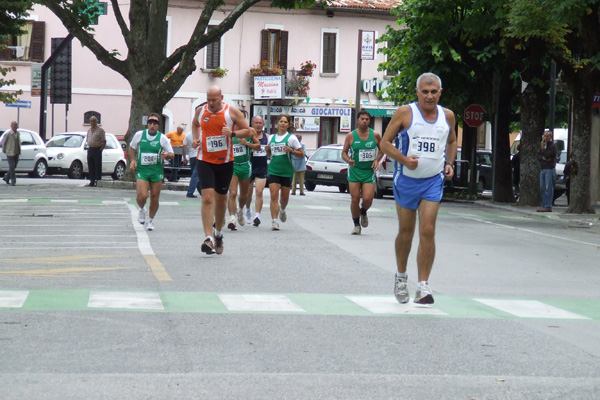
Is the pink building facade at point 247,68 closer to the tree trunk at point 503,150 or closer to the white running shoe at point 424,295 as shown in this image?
the tree trunk at point 503,150

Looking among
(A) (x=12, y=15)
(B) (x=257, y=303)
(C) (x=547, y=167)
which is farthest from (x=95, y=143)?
(B) (x=257, y=303)

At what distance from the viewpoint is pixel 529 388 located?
621 cm

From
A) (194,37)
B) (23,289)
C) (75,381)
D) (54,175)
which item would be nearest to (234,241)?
(23,289)

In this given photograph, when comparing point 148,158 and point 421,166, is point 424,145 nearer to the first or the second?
point 421,166

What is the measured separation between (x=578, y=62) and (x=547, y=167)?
2.49m

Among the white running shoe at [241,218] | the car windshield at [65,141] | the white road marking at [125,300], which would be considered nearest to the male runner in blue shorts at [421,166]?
the white road marking at [125,300]

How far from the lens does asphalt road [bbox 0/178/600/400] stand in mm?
6199

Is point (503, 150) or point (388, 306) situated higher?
point (503, 150)

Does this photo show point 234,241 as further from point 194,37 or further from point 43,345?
point 194,37

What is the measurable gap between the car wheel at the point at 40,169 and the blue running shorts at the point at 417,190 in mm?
30068

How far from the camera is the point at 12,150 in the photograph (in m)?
32.2

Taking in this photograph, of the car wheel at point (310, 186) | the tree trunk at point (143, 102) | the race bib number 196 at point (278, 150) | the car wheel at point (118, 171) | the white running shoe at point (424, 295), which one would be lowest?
the car wheel at point (310, 186)

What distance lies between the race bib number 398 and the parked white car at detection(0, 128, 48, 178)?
2528 centimetres

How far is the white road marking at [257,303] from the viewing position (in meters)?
9.10
